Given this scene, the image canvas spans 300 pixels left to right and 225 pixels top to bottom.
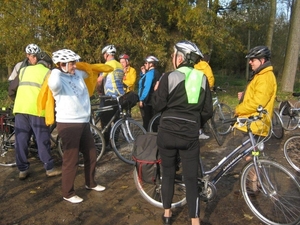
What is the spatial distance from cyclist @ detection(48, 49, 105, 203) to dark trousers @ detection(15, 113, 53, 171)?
89 cm

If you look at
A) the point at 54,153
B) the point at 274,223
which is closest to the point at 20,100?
the point at 54,153

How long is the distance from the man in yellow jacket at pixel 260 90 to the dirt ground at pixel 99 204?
3.30ft

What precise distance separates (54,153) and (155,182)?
9.99ft

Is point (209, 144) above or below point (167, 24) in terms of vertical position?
below

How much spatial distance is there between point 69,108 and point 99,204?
1.26m

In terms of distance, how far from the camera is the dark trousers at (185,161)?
327cm

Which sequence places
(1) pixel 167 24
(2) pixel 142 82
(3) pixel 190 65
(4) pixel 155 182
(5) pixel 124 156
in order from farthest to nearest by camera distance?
(1) pixel 167 24 < (2) pixel 142 82 < (5) pixel 124 156 < (4) pixel 155 182 < (3) pixel 190 65

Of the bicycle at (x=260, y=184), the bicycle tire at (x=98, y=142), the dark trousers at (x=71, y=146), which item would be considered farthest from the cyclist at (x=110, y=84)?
the bicycle at (x=260, y=184)

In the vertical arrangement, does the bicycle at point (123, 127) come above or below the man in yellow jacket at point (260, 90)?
below

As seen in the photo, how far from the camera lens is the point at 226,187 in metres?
4.68

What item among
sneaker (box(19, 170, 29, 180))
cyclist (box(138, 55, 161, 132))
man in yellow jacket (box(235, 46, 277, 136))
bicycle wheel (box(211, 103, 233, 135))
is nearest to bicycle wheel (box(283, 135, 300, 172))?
man in yellow jacket (box(235, 46, 277, 136))

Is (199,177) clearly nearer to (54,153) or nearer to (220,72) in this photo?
(54,153)

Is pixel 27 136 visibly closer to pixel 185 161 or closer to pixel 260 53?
Answer: pixel 185 161

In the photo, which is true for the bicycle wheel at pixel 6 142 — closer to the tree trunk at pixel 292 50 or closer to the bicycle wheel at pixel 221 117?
the bicycle wheel at pixel 221 117
